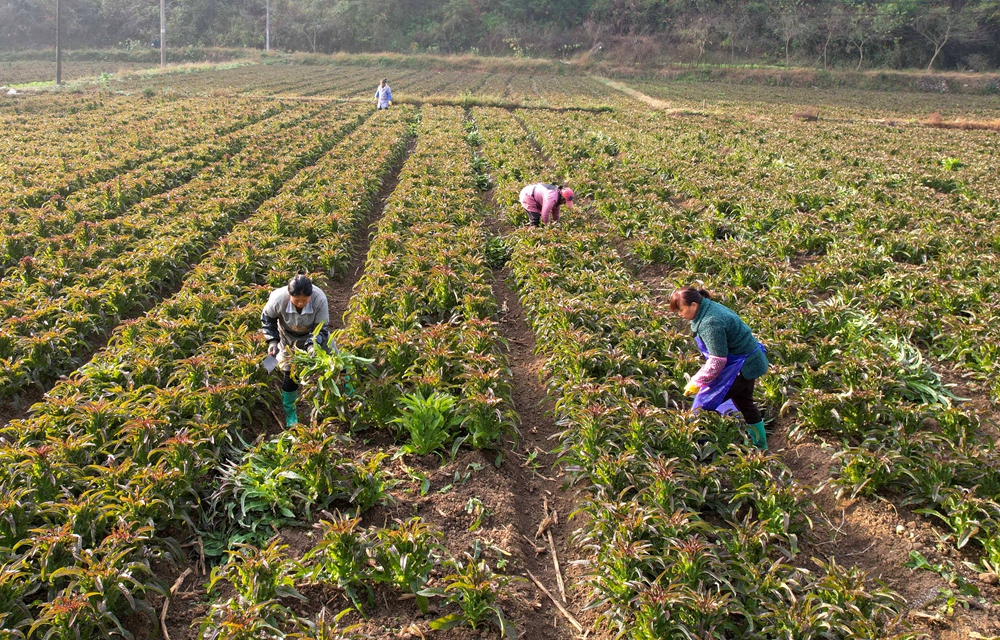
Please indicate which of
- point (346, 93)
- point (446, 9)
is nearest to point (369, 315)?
point (346, 93)

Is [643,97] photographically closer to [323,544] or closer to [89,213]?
[89,213]

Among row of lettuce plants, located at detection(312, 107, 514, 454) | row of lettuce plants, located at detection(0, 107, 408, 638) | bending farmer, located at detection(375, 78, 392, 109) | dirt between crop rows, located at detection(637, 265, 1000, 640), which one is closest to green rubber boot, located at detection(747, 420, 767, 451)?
dirt between crop rows, located at detection(637, 265, 1000, 640)

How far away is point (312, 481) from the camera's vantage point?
453 centimetres

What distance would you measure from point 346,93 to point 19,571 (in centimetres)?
3515

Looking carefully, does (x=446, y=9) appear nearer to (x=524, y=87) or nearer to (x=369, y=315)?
(x=524, y=87)

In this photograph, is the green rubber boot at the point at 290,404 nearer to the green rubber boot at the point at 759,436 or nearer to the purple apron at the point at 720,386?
the purple apron at the point at 720,386

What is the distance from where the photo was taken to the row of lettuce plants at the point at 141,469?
356cm

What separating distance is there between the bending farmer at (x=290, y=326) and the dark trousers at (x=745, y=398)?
357 cm

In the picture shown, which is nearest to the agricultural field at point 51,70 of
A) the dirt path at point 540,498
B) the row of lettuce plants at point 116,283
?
the row of lettuce plants at point 116,283

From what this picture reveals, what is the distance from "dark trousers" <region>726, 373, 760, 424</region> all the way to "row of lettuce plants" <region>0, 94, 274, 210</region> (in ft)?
41.0

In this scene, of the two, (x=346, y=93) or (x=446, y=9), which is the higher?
(x=446, y=9)

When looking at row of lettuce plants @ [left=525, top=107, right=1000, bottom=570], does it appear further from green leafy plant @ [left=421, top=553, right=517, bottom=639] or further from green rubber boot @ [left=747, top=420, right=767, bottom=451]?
green leafy plant @ [left=421, top=553, right=517, bottom=639]

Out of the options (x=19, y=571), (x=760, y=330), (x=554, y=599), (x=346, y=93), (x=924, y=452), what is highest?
(x=346, y=93)

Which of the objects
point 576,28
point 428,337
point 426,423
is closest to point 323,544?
point 426,423
